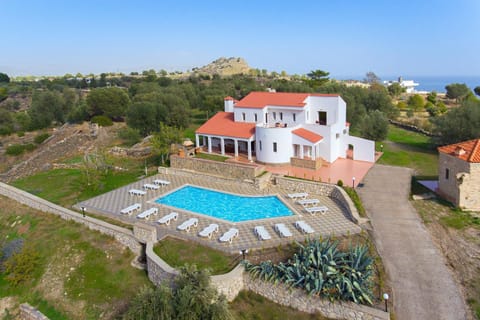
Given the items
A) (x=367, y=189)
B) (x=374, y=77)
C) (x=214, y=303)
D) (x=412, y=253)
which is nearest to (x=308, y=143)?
(x=367, y=189)

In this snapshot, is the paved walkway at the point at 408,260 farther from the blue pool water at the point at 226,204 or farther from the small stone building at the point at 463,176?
the blue pool water at the point at 226,204

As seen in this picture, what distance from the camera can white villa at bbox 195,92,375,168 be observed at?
88.1 ft

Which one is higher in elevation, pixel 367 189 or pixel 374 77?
pixel 374 77

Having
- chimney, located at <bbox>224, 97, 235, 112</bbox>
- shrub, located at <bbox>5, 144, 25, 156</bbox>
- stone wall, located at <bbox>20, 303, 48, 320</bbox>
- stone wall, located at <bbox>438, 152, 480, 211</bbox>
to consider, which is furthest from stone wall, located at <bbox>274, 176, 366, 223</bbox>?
shrub, located at <bbox>5, 144, 25, 156</bbox>

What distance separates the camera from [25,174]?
112 ft

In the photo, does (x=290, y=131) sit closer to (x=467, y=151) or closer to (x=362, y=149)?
(x=362, y=149)

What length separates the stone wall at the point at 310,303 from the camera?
37.0 ft

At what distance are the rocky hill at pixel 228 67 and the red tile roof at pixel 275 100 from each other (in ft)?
434

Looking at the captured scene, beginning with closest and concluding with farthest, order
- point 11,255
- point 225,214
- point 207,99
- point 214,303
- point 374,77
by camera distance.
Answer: point 214,303 → point 11,255 → point 225,214 → point 207,99 → point 374,77

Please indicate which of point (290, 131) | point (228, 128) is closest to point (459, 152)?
point (290, 131)

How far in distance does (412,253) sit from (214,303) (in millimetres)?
9099

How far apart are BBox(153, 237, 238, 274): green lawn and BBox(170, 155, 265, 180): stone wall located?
921 cm

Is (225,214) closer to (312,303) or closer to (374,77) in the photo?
(312,303)

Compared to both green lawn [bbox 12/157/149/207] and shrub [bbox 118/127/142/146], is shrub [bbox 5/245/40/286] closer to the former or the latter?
green lawn [bbox 12/157/149/207]
